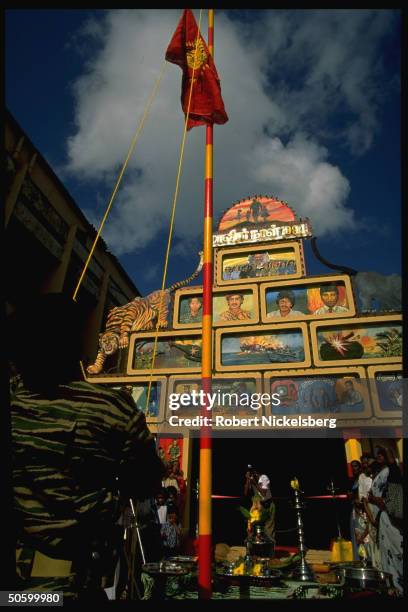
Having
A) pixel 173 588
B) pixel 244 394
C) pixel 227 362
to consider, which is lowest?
pixel 173 588

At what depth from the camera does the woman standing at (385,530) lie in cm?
662

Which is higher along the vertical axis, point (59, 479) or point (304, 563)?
point (59, 479)

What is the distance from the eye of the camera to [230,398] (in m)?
11.6

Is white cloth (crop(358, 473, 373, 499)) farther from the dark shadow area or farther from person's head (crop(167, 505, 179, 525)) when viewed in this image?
person's head (crop(167, 505, 179, 525))

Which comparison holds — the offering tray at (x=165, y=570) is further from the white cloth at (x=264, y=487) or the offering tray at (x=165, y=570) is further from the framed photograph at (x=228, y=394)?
the framed photograph at (x=228, y=394)

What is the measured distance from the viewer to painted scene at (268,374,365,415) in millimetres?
10828

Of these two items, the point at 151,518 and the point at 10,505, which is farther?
the point at 151,518

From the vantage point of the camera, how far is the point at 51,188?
607 inches

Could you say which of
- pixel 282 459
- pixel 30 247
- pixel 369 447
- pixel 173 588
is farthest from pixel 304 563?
pixel 30 247

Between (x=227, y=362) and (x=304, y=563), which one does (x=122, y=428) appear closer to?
(x=304, y=563)

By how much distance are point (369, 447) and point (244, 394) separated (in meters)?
3.76

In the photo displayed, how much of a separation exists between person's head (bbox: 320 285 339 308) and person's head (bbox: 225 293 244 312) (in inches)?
107

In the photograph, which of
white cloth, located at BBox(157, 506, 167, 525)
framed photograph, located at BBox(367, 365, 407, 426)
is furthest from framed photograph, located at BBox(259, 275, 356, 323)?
white cloth, located at BBox(157, 506, 167, 525)

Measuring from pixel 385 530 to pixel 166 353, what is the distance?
7.99 metres
